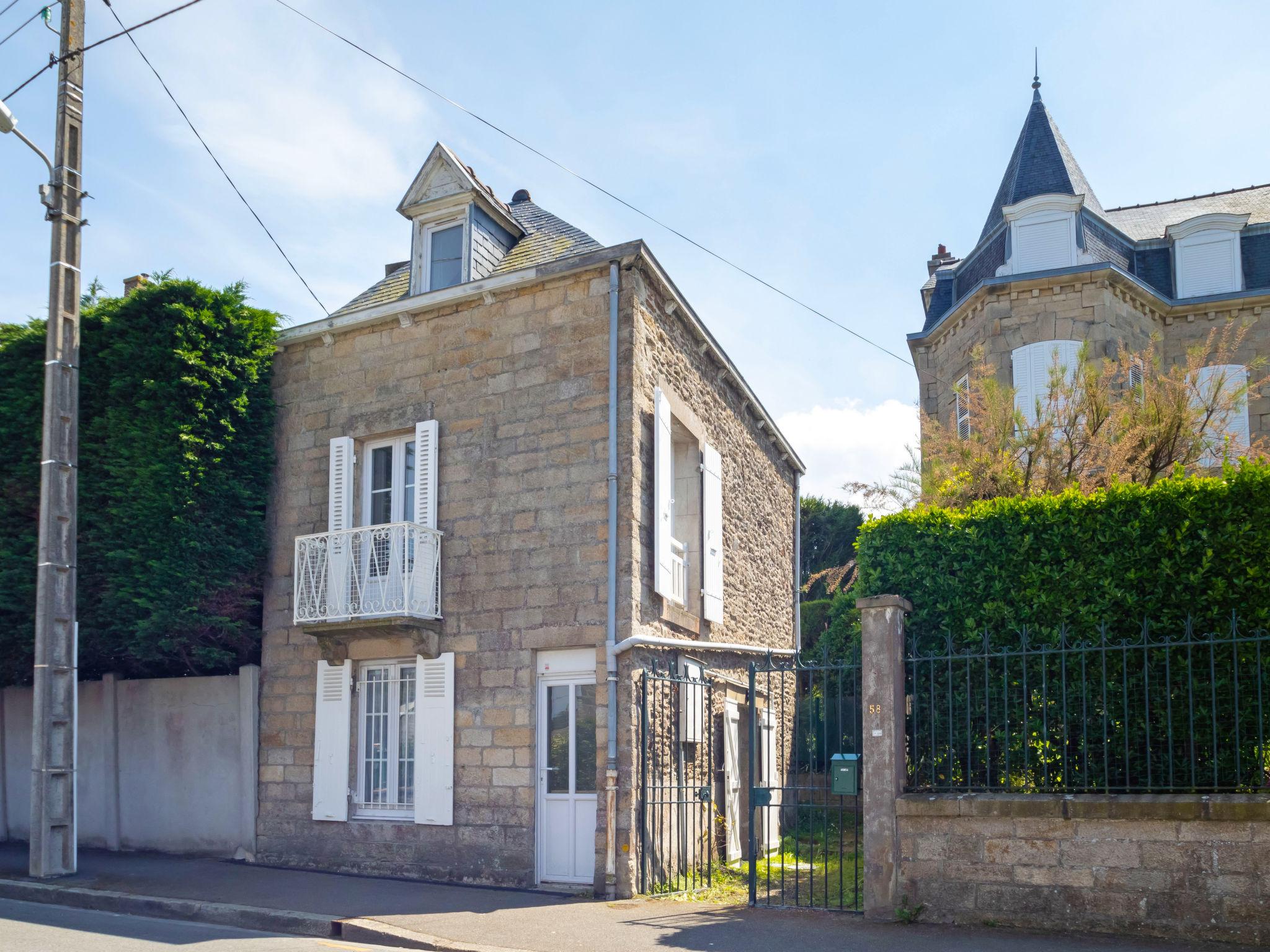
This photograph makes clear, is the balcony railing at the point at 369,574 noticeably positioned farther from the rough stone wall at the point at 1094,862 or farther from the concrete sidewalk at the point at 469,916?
the rough stone wall at the point at 1094,862

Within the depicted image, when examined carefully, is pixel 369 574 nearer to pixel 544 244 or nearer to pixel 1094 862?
pixel 544 244

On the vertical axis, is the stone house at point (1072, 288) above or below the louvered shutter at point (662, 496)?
above

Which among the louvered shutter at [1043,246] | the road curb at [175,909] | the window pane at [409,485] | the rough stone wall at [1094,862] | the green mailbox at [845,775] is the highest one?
the louvered shutter at [1043,246]

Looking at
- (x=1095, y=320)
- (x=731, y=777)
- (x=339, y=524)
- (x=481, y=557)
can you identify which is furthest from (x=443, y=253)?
(x=1095, y=320)

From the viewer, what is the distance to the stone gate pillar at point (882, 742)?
816 cm

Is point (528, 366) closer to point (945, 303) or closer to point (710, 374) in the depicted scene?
point (710, 374)

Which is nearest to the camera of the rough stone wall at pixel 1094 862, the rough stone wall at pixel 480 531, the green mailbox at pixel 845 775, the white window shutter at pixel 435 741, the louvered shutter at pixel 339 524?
the rough stone wall at pixel 1094 862

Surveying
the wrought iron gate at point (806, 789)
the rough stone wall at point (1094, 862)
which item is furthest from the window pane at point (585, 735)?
the rough stone wall at point (1094, 862)

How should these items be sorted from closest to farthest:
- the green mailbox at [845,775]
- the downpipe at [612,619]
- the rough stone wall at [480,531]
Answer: the green mailbox at [845,775] → the downpipe at [612,619] → the rough stone wall at [480,531]

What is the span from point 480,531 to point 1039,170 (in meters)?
11.9

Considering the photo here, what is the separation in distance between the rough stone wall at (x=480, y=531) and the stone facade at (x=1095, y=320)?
707 centimetres

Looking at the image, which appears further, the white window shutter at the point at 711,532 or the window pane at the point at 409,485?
the white window shutter at the point at 711,532

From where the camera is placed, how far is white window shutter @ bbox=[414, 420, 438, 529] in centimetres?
1168

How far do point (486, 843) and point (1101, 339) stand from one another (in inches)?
459
